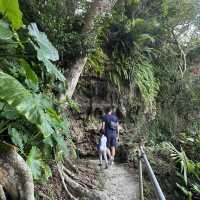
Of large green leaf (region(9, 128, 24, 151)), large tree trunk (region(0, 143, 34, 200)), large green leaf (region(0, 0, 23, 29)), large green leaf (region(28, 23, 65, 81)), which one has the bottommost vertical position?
large tree trunk (region(0, 143, 34, 200))

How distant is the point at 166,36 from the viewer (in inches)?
502

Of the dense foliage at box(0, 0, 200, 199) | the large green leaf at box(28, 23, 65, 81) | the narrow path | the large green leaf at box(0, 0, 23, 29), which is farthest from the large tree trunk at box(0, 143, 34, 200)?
the narrow path

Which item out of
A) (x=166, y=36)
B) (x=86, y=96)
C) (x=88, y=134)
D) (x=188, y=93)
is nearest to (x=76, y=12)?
(x=86, y=96)

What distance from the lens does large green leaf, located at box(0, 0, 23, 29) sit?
15.3 feet

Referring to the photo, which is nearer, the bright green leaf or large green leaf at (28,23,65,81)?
the bright green leaf

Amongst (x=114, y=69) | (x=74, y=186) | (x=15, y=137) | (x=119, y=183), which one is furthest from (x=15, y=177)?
(x=114, y=69)

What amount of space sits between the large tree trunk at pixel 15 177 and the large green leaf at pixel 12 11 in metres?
1.72

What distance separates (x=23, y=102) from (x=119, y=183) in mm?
3977

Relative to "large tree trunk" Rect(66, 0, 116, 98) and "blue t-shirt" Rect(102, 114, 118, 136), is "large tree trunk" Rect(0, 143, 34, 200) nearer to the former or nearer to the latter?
"large tree trunk" Rect(66, 0, 116, 98)

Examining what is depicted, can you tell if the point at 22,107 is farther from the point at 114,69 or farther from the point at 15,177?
the point at 114,69

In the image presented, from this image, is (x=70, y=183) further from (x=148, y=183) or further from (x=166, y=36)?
(x=166, y=36)

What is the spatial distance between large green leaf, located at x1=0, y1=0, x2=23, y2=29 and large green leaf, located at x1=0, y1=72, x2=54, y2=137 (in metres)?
0.83

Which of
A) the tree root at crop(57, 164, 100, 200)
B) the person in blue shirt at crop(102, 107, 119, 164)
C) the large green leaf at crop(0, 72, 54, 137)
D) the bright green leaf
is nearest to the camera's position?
the large green leaf at crop(0, 72, 54, 137)

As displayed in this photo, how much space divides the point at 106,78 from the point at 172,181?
376 centimetres
